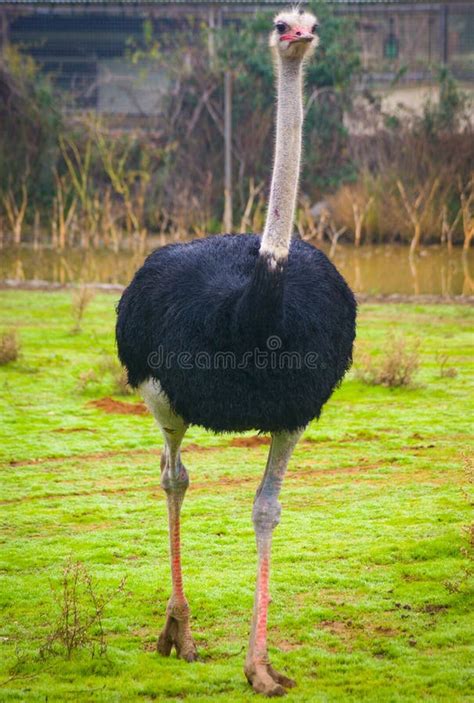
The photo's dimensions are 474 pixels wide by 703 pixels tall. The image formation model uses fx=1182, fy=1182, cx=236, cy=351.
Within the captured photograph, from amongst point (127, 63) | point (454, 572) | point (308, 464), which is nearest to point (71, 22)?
point (127, 63)

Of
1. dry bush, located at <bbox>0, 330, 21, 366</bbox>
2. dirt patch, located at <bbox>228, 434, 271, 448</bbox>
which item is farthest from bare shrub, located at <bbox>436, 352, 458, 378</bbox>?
dry bush, located at <bbox>0, 330, 21, 366</bbox>

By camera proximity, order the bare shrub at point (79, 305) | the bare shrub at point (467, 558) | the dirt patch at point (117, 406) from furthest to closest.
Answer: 1. the bare shrub at point (79, 305)
2. the dirt patch at point (117, 406)
3. the bare shrub at point (467, 558)

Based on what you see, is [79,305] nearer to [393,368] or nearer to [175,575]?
[393,368]

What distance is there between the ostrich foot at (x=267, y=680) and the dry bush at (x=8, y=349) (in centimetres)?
613

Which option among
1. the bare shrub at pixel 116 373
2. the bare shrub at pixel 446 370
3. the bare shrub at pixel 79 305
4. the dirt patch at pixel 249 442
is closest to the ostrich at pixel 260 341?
the dirt patch at pixel 249 442

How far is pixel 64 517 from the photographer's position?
21.2ft

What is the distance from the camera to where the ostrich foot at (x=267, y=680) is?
4.36m

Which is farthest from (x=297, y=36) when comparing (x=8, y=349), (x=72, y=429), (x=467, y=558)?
(x=8, y=349)

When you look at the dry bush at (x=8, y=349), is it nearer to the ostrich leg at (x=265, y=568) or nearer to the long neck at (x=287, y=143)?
the ostrich leg at (x=265, y=568)

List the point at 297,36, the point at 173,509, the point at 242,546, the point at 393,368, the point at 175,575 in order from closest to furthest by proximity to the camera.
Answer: the point at 297,36 → the point at 175,575 → the point at 173,509 → the point at 242,546 → the point at 393,368

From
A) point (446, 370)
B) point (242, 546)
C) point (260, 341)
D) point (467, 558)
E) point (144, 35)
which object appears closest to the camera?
point (260, 341)

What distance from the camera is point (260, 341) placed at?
169 inches

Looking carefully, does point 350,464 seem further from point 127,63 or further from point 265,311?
point 127,63

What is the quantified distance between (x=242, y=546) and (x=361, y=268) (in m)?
11.5
